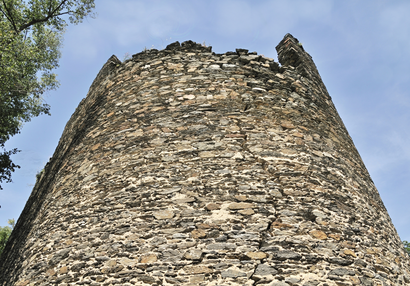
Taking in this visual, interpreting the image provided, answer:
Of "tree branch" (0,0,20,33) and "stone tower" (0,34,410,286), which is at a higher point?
"tree branch" (0,0,20,33)

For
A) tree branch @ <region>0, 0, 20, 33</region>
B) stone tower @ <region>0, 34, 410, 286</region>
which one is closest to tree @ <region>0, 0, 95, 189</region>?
tree branch @ <region>0, 0, 20, 33</region>

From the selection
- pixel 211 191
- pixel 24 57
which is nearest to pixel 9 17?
pixel 24 57

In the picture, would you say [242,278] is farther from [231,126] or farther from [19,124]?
[19,124]

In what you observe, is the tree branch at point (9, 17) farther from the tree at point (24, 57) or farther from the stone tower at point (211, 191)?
the stone tower at point (211, 191)

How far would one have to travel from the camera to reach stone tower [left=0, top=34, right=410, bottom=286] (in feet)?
9.78

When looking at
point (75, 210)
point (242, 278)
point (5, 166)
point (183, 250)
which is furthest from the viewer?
point (5, 166)

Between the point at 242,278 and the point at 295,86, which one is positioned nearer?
the point at 242,278

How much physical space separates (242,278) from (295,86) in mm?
3445

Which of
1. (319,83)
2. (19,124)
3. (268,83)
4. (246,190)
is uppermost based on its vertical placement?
(19,124)

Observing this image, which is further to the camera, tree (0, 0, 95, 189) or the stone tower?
tree (0, 0, 95, 189)

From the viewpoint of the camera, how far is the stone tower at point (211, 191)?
9.78 feet

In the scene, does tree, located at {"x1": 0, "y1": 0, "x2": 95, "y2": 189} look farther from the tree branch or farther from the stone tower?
the stone tower

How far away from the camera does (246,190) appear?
3.46m

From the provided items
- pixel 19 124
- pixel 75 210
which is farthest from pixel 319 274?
pixel 19 124
